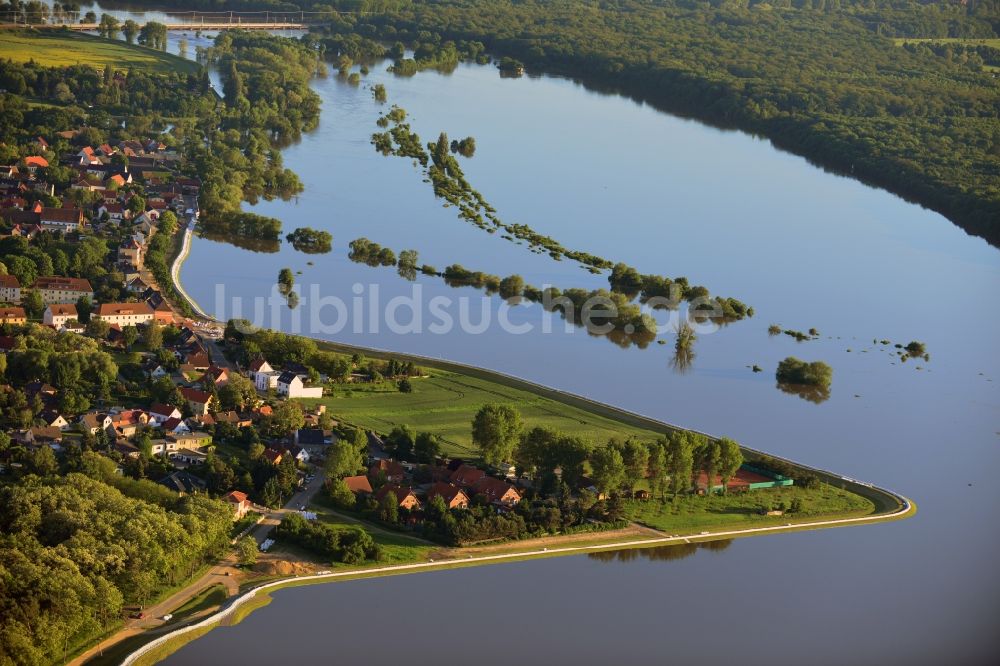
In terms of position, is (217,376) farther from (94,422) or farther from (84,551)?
(84,551)

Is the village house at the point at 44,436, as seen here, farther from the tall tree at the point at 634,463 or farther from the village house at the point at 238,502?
the tall tree at the point at 634,463

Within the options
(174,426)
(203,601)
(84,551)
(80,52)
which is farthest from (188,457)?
(80,52)

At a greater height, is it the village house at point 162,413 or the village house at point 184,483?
the village house at point 162,413

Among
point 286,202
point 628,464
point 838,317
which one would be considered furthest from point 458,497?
point 286,202

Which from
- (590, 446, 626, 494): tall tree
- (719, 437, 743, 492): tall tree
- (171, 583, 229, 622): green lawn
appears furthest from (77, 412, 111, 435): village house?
(719, 437, 743, 492): tall tree

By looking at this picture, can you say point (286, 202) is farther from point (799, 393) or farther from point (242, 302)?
point (799, 393)

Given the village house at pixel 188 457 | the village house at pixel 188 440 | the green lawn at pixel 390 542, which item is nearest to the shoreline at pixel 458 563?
the green lawn at pixel 390 542

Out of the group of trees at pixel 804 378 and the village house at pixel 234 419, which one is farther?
the group of trees at pixel 804 378
